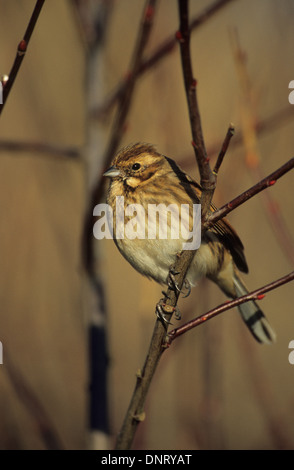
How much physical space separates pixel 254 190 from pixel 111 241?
3.29 m

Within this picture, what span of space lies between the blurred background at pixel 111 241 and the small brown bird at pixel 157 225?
124mm

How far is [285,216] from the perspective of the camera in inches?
229

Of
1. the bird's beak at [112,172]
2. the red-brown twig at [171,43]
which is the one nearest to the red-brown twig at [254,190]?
the red-brown twig at [171,43]

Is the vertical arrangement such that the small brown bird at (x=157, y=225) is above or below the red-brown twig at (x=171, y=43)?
below

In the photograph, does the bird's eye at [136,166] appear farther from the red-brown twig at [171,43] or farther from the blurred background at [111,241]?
the red-brown twig at [171,43]

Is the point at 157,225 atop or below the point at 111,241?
below

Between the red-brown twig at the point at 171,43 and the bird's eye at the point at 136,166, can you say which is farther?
the bird's eye at the point at 136,166

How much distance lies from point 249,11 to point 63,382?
3.99m

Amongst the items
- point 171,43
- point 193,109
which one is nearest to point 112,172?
point 171,43

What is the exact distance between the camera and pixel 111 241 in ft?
16.6

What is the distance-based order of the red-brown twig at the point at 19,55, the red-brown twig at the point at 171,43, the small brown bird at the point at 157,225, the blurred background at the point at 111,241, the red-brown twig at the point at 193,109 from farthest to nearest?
the blurred background at the point at 111,241, the small brown bird at the point at 157,225, the red-brown twig at the point at 171,43, the red-brown twig at the point at 19,55, the red-brown twig at the point at 193,109

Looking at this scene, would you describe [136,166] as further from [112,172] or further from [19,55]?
[19,55]

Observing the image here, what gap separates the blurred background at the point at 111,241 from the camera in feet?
10.4
